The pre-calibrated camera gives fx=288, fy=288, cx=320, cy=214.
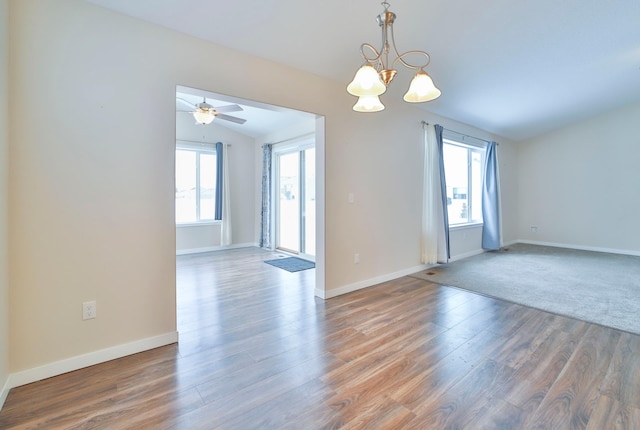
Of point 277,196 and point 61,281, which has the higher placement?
point 277,196

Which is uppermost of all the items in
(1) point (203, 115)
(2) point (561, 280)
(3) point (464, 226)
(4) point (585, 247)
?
(1) point (203, 115)

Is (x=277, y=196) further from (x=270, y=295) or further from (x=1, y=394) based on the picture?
(x=1, y=394)

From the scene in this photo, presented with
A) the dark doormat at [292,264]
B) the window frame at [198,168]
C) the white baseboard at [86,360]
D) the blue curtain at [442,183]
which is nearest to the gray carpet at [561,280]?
the blue curtain at [442,183]

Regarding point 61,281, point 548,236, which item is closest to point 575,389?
point 61,281

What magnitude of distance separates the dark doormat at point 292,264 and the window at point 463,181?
2.77 metres

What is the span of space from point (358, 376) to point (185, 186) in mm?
Result: 5432

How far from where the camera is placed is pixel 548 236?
22.3ft

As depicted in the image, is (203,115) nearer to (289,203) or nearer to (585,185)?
(289,203)

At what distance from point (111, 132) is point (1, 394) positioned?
168cm

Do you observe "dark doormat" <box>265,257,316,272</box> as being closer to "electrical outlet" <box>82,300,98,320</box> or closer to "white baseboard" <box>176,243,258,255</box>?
"white baseboard" <box>176,243,258,255</box>

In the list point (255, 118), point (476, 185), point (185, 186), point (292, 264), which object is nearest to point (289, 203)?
point (292, 264)

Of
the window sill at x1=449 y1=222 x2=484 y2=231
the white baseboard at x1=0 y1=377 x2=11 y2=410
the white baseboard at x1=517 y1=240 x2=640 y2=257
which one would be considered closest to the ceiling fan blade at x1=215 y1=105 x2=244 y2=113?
the white baseboard at x1=0 y1=377 x2=11 y2=410

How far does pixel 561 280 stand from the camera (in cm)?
397

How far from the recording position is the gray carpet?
2949 millimetres
